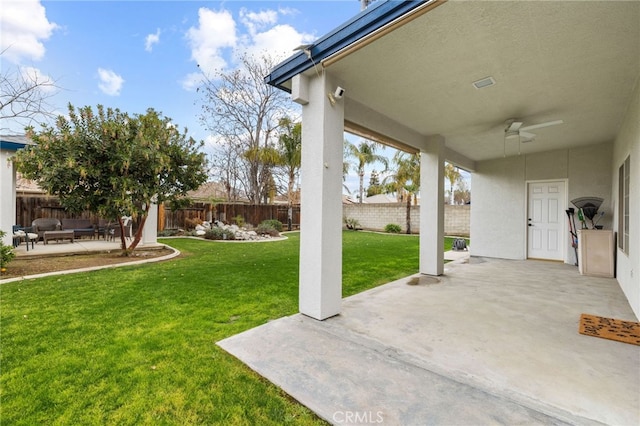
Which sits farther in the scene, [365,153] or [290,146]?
[365,153]

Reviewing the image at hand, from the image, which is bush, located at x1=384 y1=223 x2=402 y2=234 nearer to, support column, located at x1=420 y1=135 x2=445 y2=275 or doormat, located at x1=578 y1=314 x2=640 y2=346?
support column, located at x1=420 y1=135 x2=445 y2=275

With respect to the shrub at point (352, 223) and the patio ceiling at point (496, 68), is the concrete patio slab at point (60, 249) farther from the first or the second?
the shrub at point (352, 223)

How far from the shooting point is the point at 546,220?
796 cm

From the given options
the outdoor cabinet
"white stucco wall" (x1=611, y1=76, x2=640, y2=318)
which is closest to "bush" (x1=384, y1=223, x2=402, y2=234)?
the outdoor cabinet

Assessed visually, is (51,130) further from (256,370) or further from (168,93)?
(168,93)

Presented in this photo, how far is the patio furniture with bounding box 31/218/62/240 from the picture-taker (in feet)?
30.0

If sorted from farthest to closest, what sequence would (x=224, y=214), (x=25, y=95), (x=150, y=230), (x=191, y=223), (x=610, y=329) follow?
(x=224, y=214) < (x=191, y=223) < (x=150, y=230) < (x=25, y=95) < (x=610, y=329)

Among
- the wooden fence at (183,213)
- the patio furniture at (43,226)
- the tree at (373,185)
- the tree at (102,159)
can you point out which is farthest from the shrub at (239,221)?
the tree at (373,185)

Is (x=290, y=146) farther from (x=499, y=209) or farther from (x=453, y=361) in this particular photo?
(x=453, y=361)

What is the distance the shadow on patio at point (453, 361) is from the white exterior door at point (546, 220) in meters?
3.95

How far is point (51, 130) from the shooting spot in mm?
6562

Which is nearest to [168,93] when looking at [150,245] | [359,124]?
[150,245]

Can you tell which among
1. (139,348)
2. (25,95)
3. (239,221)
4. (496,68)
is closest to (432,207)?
(496,68)

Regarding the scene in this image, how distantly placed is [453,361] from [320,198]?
6.72 ft
